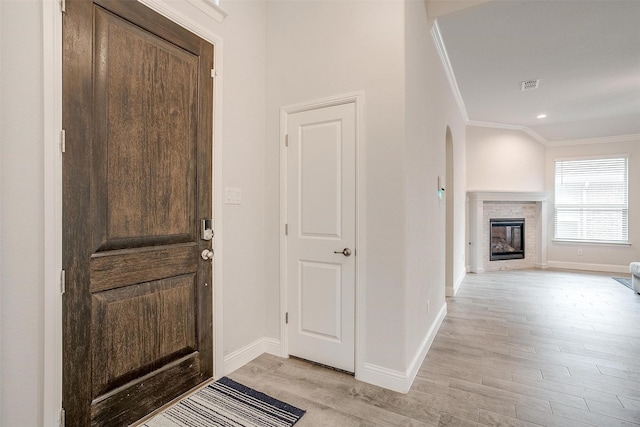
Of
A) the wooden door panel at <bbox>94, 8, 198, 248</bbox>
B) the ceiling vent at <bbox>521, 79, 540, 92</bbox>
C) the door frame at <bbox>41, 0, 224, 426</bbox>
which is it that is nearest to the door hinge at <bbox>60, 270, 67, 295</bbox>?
the door frame at <bbox>41, 0, 224, 426</bbox>

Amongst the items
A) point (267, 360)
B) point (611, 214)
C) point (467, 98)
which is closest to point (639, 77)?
point (467, 98)

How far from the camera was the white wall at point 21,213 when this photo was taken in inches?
51.4

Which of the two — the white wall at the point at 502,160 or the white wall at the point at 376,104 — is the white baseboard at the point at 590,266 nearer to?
the white wall at the point at 502,160

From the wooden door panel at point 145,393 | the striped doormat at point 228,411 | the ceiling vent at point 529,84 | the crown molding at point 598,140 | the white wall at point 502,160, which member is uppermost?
the ceiling vent at point 529,84

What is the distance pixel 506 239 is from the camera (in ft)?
21.6

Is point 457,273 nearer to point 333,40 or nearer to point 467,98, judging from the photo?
point 467,98

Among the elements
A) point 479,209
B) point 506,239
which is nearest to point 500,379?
point 479,209

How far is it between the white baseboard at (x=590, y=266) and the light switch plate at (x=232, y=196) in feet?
23.8

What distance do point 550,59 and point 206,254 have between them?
4373 millimetres

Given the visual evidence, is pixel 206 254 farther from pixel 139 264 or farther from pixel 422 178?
pixel 422 178

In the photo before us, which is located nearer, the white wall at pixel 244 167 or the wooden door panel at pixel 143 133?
the wooden door panel at pixel 143 133

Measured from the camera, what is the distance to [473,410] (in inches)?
74.8

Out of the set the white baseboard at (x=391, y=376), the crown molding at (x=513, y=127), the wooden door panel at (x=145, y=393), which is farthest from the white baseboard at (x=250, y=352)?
the crown molding at (x=513, y=127)

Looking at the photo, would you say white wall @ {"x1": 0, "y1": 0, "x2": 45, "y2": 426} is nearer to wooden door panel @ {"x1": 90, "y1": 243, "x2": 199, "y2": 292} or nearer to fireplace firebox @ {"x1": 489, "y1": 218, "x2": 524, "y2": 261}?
wooden door panel @ {"x1": 90, "y1": 243, "x2": 199, "y2": 292}
